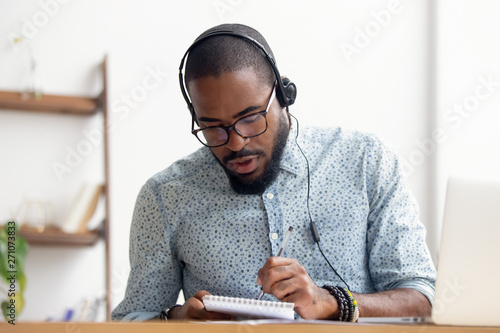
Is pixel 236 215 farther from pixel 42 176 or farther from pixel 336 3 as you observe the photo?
pixel 336 3

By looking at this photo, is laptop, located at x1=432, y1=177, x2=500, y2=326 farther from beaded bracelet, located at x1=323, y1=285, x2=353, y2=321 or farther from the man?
the man

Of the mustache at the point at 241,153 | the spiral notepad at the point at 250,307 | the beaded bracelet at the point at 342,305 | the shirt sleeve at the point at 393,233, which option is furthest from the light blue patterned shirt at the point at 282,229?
the spiral notepad at the point at 250,307

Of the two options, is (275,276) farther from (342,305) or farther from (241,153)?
(241,153)

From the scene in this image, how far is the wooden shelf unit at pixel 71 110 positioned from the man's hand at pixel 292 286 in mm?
1862

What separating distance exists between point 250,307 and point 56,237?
2134 mm

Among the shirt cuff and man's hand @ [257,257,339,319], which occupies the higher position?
man's hand @ [257,257,339,319]

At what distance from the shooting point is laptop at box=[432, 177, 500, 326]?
3.16ft

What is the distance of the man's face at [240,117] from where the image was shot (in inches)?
59.9

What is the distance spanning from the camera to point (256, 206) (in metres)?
1.65

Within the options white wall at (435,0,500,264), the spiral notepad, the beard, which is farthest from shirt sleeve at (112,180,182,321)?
white wall at (435,0,500,264)

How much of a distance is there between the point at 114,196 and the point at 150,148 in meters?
0.28

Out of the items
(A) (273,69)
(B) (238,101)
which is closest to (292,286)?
(B) (238,101)

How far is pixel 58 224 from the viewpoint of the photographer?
3.17 m

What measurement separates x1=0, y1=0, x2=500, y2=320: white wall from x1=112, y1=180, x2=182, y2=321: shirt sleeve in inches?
59.9
